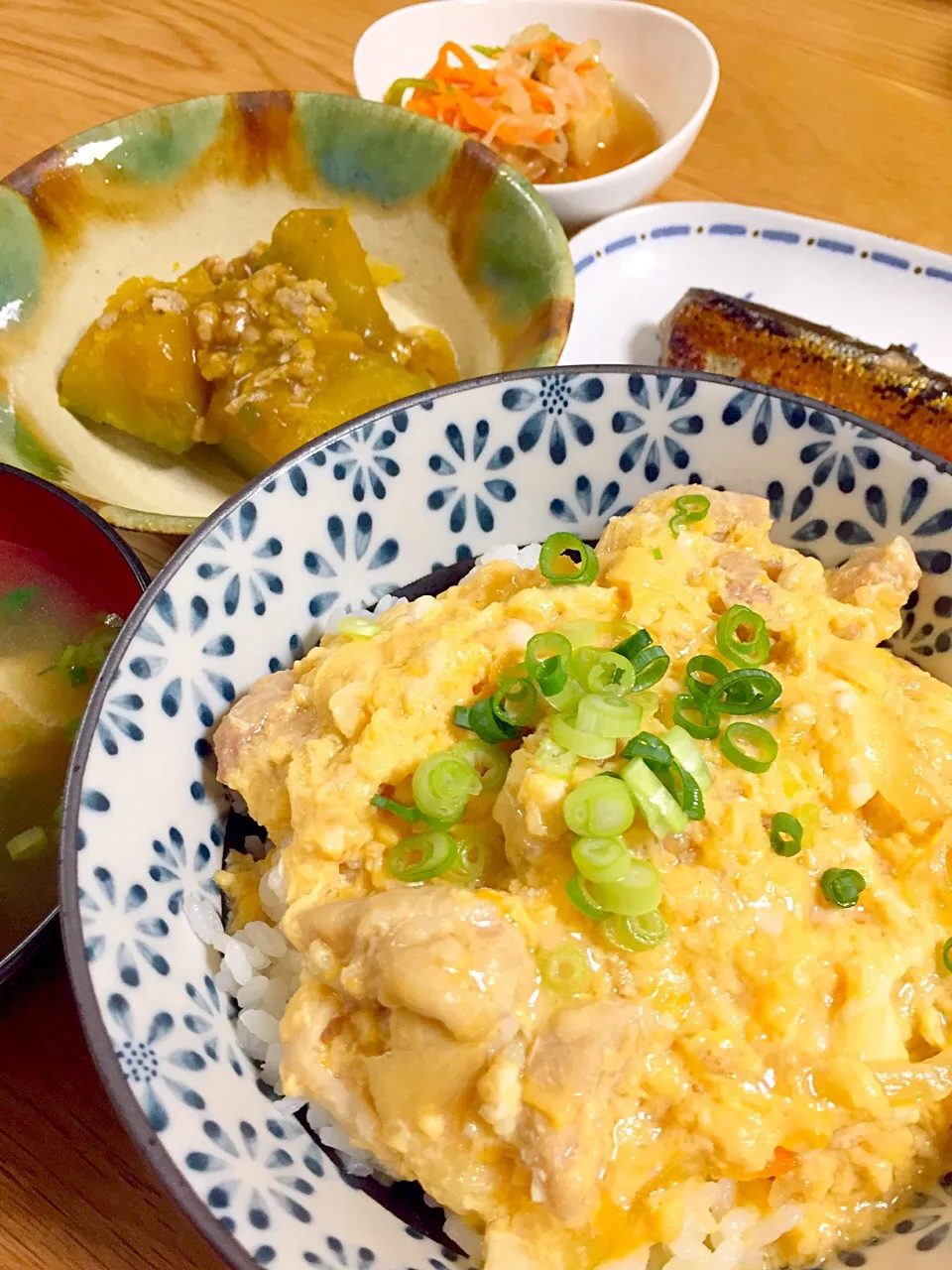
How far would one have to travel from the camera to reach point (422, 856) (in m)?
1.44

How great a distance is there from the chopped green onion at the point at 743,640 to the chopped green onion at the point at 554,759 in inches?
13.5

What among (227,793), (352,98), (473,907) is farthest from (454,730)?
(352,98)

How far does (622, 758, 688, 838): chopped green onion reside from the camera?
136 cm

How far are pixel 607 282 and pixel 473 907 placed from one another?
2397 mm

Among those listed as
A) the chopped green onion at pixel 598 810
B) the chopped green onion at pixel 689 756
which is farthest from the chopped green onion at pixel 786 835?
the chopped green onion at pixel 598 810

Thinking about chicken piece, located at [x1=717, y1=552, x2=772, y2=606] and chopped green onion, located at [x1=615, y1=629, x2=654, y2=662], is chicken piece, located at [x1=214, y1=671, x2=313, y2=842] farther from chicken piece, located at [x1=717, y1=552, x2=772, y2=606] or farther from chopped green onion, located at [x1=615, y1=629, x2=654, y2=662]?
chicken piece, located at [x1=717, y1=552, x2=772, y2=606]

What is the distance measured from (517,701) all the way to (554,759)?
0.15 metres

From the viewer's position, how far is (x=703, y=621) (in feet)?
5.39

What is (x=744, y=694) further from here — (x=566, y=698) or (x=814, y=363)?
(x=814, y=363)

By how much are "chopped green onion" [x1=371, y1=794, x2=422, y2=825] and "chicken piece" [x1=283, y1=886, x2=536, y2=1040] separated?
0.39 ft

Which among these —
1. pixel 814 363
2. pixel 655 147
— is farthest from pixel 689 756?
pixel 655 147

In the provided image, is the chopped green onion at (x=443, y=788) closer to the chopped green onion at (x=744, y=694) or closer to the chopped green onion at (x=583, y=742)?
the chopped green onion at (x=583, y=742)

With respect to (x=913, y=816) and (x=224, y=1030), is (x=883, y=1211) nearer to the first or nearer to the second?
(x=913, y=816)

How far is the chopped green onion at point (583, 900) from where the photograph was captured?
1.33 meters
